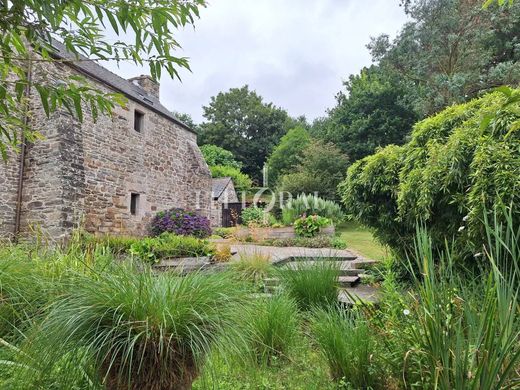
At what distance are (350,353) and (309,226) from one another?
8.70 metres

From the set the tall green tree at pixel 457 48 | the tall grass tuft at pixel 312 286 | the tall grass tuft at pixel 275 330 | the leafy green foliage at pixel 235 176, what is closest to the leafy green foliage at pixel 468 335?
the tall grass tuft at pixel 275 330

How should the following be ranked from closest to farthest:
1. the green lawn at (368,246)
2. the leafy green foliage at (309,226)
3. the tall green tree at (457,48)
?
1. the green lawn at (368,246)
2. the leafy green foliage at (309,226)
3. the tall green tree at (457,48)

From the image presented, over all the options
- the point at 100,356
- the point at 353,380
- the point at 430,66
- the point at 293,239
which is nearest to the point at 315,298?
the point at 353,380

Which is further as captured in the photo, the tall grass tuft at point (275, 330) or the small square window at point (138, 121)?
the small square window at point (138, 121)

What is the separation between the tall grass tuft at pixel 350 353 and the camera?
2.12m

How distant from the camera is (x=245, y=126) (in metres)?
34.7

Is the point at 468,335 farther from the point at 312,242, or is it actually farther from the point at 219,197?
the point at 219,197

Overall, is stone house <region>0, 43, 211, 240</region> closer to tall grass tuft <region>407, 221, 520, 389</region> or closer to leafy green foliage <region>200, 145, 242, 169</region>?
tall grass tuft <region>407, 221, 520, 389</region>

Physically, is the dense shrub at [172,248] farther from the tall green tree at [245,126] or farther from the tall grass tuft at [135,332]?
the tall green tree at [245,126]

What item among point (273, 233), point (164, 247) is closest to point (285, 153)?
point (273, 233)

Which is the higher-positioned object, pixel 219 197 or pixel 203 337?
pixel 219 197

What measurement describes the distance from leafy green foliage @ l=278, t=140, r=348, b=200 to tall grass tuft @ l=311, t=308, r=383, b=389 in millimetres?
15501

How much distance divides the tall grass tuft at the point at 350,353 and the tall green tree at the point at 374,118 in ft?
59.8

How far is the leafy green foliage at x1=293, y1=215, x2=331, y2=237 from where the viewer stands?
10734mm
